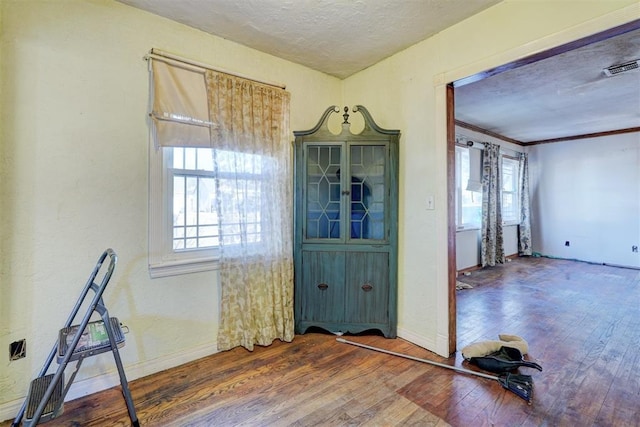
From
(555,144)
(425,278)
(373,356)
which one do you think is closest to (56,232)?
(373,356)

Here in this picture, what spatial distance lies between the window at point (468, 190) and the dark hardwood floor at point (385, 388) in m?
2.45

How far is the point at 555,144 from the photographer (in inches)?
248

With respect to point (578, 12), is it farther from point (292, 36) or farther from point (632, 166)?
point (632, 166)

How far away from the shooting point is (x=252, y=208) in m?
2.44

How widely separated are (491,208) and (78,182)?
19.4ft

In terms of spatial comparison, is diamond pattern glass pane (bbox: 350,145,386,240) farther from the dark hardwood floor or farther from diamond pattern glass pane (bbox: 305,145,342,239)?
the dark hardwood floor

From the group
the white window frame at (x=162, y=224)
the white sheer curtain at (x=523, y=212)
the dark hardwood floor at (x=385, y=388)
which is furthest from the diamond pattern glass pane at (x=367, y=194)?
the white sheer curtain at (x=523, y=212)

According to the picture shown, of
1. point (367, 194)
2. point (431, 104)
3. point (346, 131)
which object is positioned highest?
point (431, 104)

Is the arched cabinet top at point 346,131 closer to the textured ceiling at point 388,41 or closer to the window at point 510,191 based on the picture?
the textured ceiling at point 388,41

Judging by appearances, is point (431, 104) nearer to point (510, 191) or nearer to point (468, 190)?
point (468, 190)

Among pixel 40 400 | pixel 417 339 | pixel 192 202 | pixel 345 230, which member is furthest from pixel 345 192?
pixel 40 400

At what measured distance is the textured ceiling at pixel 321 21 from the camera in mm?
1953

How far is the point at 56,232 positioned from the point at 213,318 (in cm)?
118

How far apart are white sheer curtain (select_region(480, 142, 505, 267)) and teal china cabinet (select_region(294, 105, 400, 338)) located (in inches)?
141
